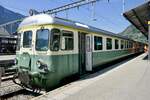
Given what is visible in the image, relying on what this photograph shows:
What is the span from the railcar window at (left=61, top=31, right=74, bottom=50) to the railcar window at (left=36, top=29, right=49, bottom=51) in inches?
29.0

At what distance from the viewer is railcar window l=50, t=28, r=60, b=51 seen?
872 cm

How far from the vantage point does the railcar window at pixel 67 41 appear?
365 inches

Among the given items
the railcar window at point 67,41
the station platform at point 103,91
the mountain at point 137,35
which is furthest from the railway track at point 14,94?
the mountain at point 137,35

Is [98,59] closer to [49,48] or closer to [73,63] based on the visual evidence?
[73,63]

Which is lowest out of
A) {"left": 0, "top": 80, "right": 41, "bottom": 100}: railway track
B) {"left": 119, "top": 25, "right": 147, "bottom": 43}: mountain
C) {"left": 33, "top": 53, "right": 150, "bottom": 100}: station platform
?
{"left": 0, "top": 80, "right": 41, "bottom": 100}: railway track

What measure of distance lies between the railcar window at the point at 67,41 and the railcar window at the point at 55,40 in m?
0.31

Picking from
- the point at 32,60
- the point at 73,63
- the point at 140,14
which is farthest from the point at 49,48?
the point at 140,14

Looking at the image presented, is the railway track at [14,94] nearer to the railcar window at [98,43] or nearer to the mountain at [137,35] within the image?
the railcar window at [98,43]

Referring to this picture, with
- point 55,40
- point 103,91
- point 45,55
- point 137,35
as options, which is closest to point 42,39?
point 55,40

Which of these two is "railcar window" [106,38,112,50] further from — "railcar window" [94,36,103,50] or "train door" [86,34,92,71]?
"train door" [86,34,92,71]

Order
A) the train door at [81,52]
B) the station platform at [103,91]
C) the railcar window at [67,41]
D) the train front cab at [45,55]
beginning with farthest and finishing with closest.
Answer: the train door at [81,52], the railcar window at [67,41], the train front cab at [45,55], the station platform at [103,91]

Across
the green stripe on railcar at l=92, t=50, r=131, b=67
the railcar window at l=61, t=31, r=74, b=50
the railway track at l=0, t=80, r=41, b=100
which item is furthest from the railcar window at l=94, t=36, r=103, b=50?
the railway track at l=0, t=80, r=41, b=100

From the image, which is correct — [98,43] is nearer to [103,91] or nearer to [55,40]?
[55,40]

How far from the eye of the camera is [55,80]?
8797mm
